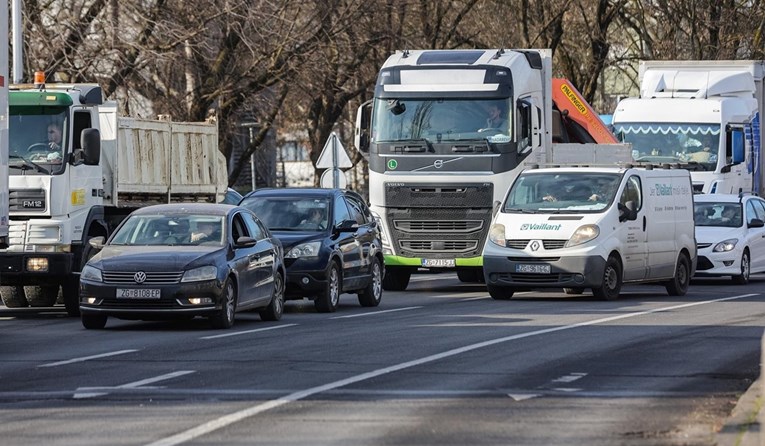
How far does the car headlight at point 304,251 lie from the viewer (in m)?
21.4

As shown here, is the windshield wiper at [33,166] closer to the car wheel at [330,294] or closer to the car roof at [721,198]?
the car wheel at [330,294]

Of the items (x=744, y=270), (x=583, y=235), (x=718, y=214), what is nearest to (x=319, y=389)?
(x=583, y=235)

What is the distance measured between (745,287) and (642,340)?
41.7ft

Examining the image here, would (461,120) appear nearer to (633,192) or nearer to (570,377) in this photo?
(633,192)

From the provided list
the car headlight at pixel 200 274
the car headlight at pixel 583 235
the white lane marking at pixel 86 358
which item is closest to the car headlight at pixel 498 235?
the car headlight at pixel 583 235

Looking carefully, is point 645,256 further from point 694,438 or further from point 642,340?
point 694,438

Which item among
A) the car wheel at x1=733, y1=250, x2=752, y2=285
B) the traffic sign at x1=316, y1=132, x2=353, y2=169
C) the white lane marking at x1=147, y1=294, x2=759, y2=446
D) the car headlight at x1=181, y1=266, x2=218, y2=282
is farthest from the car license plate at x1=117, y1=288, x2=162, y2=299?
the car wheel at x1=733, y1=250, x2=752, y2=285

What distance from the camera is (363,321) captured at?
1975 cm

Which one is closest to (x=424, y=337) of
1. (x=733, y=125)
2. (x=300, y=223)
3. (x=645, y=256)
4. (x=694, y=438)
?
(x=300, y=223)

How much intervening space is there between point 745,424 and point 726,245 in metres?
20.1

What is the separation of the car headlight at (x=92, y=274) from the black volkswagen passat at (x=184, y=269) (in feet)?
0.04

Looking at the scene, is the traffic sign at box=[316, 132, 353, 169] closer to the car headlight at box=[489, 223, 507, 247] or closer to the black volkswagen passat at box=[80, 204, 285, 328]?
the car headlight at box=[489, 223, 507, 247]

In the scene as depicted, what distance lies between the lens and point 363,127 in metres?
27.1

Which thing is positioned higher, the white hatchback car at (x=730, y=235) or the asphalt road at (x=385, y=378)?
the white hatchback car at (x=730, y=235)
